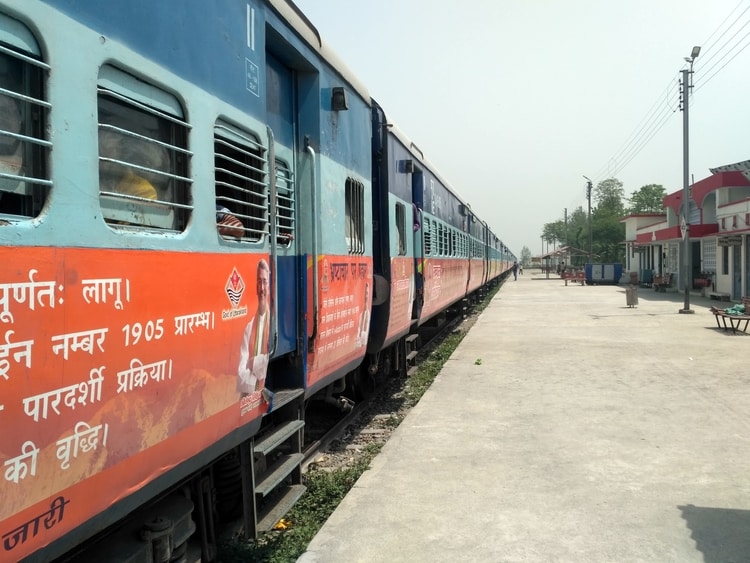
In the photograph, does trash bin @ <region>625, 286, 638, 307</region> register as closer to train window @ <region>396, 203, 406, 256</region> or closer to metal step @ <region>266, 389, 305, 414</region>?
train window @ <region>396, 203, 406, 256</region>

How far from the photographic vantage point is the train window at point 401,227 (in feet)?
24.7

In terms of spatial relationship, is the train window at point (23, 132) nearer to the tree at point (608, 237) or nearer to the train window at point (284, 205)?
the train window at point (284, 205)

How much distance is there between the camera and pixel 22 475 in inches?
65.4

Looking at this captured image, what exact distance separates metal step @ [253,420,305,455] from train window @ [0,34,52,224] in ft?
7.06

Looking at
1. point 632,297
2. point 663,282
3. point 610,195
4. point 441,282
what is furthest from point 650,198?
point 441,282

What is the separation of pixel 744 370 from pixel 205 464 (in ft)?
30.4

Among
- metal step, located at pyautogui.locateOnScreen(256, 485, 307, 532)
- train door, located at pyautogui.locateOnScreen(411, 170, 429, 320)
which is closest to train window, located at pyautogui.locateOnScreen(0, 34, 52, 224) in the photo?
metal step, located at pyautogui.locateOnScreen(256, 485, 307, 532)

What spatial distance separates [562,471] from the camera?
5094 mm

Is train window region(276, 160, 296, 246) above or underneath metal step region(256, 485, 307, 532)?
above

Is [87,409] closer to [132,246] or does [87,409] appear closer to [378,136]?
[132,246]

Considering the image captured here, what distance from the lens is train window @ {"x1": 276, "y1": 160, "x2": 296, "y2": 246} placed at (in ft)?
12.9

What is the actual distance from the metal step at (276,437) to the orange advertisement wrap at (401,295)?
264cm

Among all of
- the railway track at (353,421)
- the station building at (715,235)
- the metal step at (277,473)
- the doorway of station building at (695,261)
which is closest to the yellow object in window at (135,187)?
the metal step at (277,473)

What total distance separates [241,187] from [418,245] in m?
5.57
